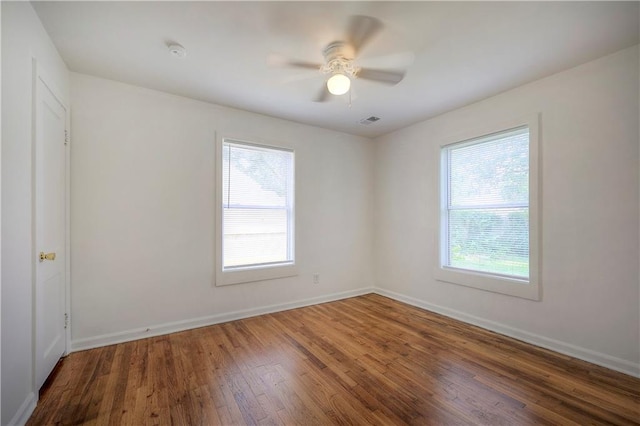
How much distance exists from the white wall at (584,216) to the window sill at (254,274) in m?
2.23

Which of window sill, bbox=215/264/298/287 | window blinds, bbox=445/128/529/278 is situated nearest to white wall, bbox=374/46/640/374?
window blinds, bbox=445/128/529/278

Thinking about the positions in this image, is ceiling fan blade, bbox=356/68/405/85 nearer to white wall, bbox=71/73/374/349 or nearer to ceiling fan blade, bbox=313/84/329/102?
ceiling fan blade, bbox=313/84/329/102

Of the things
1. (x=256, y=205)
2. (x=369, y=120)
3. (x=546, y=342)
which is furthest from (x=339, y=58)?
(x=546, y=342)

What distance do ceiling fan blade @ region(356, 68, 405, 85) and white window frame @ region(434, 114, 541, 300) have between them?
49.7 inches

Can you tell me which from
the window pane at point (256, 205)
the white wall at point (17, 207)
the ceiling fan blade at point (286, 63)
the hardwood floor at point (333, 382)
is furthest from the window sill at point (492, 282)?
the white wall at point (17, 207)

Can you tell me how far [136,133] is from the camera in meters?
2.79

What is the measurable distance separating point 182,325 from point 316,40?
307cm

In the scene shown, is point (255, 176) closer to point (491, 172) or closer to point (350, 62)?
point (350, 62)

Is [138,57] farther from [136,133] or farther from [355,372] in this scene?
[355,372]

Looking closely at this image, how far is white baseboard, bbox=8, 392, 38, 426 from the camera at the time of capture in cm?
153

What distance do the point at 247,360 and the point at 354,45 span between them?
2.72 metres

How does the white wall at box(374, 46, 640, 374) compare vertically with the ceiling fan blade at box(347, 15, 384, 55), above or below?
below

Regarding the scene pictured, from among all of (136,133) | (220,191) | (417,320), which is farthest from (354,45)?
(417,320)

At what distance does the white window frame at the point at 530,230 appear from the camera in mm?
2658
